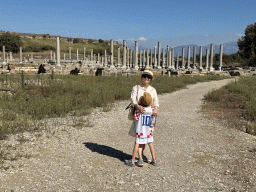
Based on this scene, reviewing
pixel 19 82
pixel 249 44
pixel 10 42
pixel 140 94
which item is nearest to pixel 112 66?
pixel 19 82

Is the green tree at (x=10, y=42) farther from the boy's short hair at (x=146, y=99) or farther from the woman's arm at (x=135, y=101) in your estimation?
the boy's short hair at (x=146, y=99)

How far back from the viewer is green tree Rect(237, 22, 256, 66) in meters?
40.7

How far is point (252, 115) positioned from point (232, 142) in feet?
10.6

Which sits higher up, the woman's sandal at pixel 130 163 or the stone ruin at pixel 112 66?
the stone ruin at pixel 112 66

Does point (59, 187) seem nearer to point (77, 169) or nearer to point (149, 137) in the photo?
point (77, 169)

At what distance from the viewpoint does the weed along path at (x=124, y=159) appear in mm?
3682

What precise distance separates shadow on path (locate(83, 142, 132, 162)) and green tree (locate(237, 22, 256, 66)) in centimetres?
4228

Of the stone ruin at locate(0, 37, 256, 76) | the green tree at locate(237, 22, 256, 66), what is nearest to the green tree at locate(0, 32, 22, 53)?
the stone ruin at locate(0, 37, 256, 76)

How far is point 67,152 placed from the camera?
198 inches

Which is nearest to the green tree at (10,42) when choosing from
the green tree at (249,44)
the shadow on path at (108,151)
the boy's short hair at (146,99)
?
the green tree at (249,44)

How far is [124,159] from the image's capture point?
4.77 metres

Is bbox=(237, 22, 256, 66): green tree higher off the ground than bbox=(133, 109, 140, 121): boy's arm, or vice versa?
bbox=(237, 22, 256, 66): green tree

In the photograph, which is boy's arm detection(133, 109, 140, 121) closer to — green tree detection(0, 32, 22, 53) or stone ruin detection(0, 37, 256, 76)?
stone ruin detection(0, 37, 256, 76)

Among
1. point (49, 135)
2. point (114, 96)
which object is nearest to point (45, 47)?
point (114, 96)
